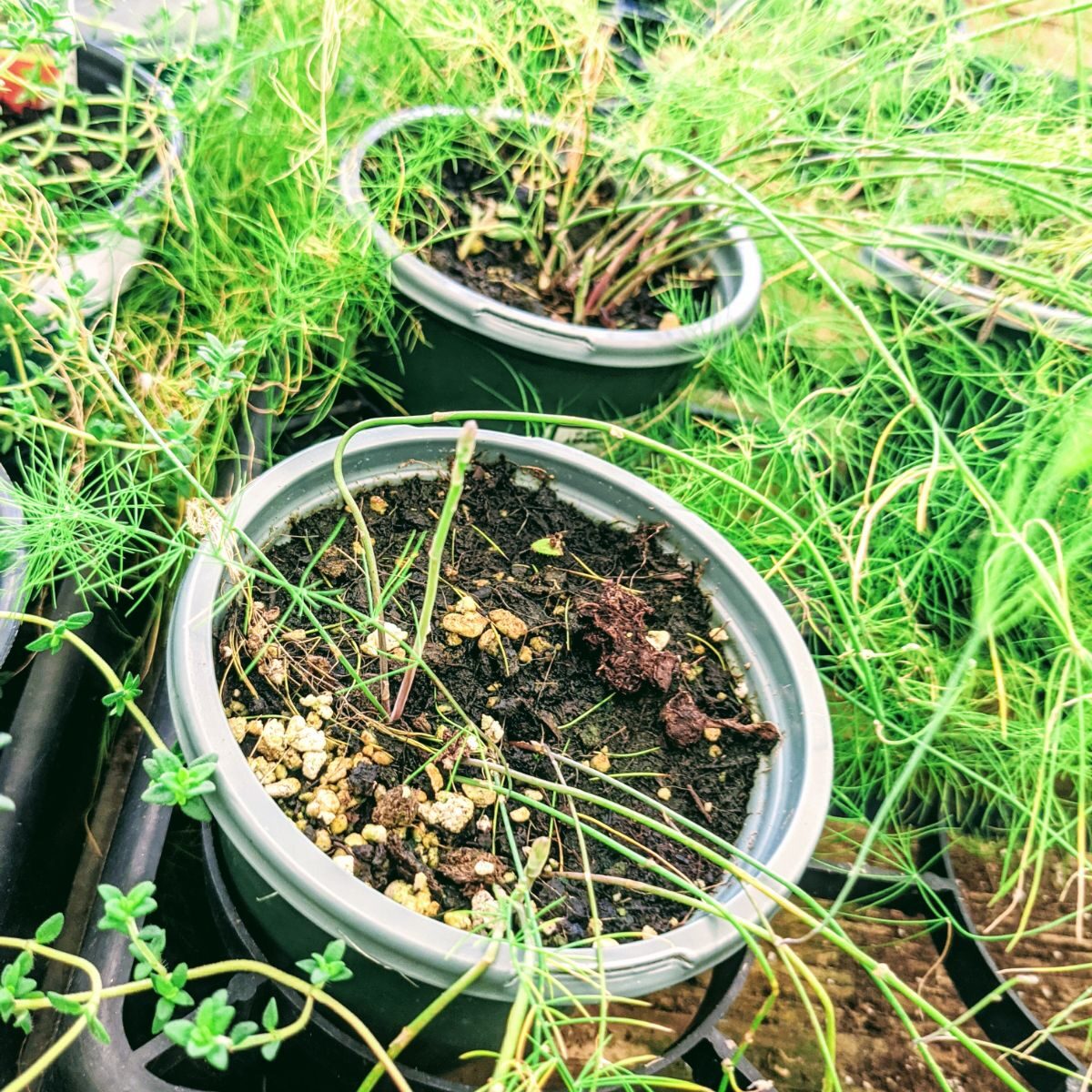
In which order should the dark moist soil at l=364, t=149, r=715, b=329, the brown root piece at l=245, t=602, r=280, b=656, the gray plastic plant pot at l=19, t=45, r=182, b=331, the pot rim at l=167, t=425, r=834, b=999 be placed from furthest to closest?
1. the dark moist soil at l=364, t=149, r=715, b=329
2. the gray plastic plant pot at l=19, t=45, r=182, b=331
3. the brown root piece at l=245, t=602, r=280, b=656
4. the pot rim at l=167, t=425, r=834, b=999

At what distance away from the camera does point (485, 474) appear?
2.38ft

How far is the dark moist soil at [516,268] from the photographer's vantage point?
92cm

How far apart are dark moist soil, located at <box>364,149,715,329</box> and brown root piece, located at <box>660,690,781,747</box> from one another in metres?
0.47

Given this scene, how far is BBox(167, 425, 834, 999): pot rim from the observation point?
0.46 m

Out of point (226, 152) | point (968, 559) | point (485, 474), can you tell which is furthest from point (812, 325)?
point (226, 152)

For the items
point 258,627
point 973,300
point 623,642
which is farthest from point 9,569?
point 973,300

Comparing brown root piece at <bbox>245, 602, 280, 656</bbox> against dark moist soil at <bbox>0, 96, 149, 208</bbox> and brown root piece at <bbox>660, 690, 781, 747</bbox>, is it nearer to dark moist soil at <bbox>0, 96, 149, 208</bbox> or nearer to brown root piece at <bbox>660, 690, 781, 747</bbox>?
brown root piece at <bbox>660, 690, 781, 747</bbox>

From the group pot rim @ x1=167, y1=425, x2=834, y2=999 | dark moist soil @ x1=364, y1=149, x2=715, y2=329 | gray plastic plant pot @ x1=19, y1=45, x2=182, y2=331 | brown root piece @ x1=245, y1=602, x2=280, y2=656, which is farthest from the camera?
dark moist soil @ x1=364, y1=149, x2=715, y2=329

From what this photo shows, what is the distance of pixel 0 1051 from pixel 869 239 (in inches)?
36.0

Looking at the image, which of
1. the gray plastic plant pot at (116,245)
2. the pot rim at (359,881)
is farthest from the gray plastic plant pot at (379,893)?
the gray plastic plant pot at (116,245)

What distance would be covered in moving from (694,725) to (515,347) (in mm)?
395

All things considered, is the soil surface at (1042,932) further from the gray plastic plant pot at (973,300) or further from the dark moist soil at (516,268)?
the dark moist soil at (516,268)

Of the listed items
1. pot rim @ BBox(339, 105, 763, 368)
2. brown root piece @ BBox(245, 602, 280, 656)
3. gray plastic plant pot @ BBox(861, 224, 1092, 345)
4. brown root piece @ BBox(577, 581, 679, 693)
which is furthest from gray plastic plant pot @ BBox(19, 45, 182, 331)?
gray plastic plant pot @ BBox(861, 224, 1092, 345)

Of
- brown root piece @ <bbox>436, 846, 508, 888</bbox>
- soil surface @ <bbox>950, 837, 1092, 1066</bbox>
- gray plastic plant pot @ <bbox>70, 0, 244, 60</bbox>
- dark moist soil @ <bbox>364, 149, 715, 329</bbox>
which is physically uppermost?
gray plastic plant pot @ <bbox>70, 0, 244, 60</bbox>
